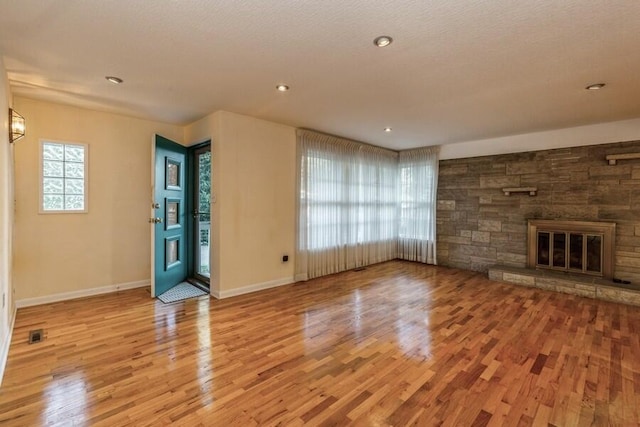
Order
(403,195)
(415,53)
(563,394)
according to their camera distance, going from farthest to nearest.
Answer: (403,195), (415,53), (563,394)

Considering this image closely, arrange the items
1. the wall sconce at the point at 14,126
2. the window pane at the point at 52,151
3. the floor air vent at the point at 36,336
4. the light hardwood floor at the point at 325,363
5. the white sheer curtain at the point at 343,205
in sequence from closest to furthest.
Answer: the light hardwood floor at the point at 325,363
the floor air vent at the point at 36,336
the wall sconce at the point at 14,126
the window pane at the point at 52,151
the white sheer curtain at the point at 343,205

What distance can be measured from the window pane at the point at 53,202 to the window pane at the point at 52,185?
0.20ft

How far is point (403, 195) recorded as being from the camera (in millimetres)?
6367

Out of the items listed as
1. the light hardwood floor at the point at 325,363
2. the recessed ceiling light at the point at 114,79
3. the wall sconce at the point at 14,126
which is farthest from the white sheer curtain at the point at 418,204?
the wall sconce at the point at 14,126

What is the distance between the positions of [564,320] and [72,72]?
5.45 m

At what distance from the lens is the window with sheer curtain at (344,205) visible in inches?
187

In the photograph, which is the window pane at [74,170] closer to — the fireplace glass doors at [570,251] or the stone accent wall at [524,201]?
the stone accent wall at [524,201]

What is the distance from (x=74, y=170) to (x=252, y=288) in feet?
8.84

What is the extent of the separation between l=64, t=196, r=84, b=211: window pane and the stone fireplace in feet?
21.4

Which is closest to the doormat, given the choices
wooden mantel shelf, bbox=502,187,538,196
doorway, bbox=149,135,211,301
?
doorway, bbox=149,135,211,301

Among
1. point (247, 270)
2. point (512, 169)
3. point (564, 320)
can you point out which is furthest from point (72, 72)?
point (512, 169)

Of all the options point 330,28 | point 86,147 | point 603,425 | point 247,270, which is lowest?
point 603,425

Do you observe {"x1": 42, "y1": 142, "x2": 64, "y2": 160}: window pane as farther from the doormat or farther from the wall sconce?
the doormat

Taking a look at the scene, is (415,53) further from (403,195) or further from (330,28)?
(403,195)
